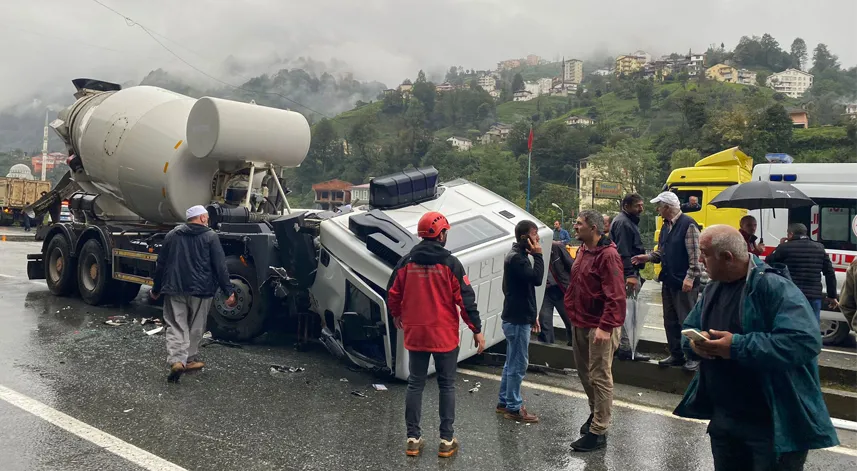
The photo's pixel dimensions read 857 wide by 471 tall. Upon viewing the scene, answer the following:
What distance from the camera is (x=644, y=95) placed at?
12531cm

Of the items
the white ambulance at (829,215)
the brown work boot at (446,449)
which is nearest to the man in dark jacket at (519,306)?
the brown work boot at (446,449)

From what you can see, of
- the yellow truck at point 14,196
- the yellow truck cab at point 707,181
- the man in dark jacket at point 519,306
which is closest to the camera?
the man in dark jacket at point 519,306

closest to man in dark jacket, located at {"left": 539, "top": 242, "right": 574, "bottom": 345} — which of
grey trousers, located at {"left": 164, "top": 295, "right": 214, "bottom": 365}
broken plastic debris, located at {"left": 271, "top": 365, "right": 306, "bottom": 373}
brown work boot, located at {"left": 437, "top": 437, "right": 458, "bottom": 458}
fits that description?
broken plastic debris, located at {"left": 271, "top": 365, "right": 306, "bottom": 373}

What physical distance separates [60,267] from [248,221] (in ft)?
14.4

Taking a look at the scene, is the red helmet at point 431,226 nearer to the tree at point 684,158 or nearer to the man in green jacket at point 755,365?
the man in green jacket at point 755,365

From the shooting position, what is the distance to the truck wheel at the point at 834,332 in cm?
908

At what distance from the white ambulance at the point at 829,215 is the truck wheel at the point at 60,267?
1100cm

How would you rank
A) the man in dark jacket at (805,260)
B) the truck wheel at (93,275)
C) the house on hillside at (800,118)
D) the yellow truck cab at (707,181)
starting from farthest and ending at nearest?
the house on hillside at (800,118)
the yellow truck cab at (707,181)
the truck wheel at (93,275)
the man in dark jacket at (805,260)

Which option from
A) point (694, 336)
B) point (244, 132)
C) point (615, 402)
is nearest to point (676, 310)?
point (615, 402)

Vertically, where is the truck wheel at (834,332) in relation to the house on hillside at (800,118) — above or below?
below

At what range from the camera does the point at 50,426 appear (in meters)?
4.59

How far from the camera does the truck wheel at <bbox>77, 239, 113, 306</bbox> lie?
30.7ft

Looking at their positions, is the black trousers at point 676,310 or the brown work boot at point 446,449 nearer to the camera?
the brown work boot at point 446,449

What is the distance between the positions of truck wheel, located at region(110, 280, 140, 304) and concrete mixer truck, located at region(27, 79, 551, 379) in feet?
0.12
